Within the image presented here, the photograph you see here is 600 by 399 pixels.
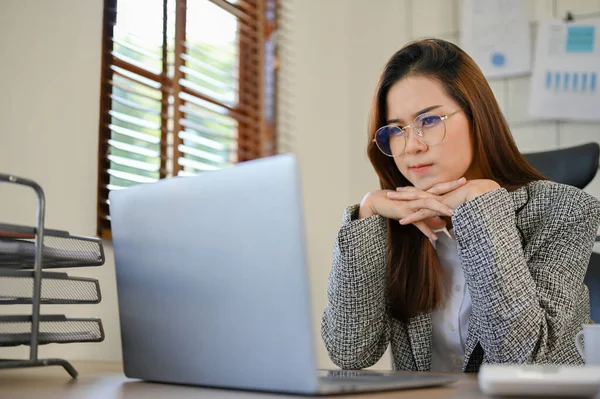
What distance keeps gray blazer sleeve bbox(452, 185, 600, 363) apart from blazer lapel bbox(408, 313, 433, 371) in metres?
0.15

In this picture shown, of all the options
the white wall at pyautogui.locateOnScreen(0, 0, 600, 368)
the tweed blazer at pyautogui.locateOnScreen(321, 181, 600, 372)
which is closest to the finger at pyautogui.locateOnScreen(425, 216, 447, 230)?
the tweed blazer at pyautogui.locateOnScreen(321, 181, 600, 372)

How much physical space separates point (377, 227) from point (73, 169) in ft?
2.83

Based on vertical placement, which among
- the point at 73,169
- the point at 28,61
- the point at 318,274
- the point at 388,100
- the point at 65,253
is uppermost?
the point at 28,61

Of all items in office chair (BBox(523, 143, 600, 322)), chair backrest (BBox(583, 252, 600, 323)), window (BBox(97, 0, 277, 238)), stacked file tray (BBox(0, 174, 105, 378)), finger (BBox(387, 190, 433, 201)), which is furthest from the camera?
window (BBox(97, 0, 277, 238))

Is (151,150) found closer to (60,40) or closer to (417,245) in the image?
(60,40)

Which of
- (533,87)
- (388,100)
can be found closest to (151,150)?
(388,100)

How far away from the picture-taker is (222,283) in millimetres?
683

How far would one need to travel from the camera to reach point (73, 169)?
1778 mm

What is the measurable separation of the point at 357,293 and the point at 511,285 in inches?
11.6

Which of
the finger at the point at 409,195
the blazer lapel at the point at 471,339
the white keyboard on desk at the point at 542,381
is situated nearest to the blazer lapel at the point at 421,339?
the blazer lapel at the point at 471,339

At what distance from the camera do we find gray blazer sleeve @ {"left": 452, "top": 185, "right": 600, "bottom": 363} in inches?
42.3

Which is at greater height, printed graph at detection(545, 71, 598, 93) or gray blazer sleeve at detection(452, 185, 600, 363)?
printed graph at detection(545, 71, 598, 93)

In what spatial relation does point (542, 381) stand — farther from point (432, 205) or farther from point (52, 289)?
point (52, 289)

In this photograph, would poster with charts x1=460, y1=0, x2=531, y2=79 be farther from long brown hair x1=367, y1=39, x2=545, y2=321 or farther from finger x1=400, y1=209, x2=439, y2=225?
finger x1=400, y1=209, x2=439, y2=225
